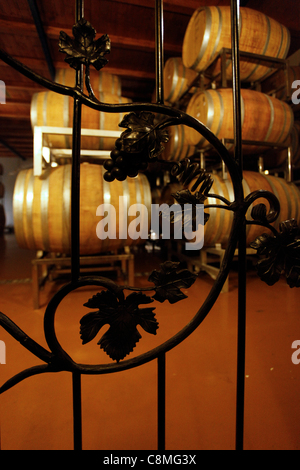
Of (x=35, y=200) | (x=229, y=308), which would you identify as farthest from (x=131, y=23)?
(x=229, y=308)

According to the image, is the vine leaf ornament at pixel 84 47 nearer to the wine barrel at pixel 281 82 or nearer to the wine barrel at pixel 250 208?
the wine barrel at pixel 250 208

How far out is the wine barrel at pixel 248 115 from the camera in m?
2.14

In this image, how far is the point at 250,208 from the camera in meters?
2.27

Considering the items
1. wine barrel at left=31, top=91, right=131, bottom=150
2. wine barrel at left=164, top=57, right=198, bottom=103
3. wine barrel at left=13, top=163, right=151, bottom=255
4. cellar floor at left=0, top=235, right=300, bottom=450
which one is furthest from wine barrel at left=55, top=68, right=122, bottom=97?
cellar floor at left=0, top=235, right=300, bottom=450

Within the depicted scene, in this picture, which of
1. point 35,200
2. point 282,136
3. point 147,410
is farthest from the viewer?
point 282,136

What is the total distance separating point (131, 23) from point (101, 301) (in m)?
3.22

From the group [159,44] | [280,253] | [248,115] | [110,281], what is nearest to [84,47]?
[159,44]

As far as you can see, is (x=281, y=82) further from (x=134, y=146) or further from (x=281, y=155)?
(x=134, y=146)

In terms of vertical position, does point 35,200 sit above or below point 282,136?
below

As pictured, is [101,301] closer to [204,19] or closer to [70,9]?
[204,19]

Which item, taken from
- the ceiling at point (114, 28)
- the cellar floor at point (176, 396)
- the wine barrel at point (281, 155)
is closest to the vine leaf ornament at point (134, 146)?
the cellar floor at point (176, 396)

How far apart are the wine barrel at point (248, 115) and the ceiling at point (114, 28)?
1001 millimetres

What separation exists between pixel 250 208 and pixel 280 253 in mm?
2032

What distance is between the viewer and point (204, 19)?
7.23 feet
